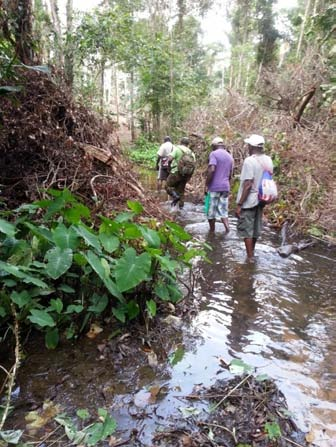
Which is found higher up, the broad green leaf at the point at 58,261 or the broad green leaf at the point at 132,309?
the broad green leaf at the point at 58,261

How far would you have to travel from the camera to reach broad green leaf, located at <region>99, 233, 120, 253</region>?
3080 mm

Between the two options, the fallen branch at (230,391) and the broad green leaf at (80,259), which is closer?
the fallen branch at (230,391)

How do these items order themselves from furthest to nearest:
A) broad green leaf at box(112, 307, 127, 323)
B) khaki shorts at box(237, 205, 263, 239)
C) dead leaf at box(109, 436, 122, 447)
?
1. khaki shorts at box(237, 205, 263, 239)
2. broad green leaf at box(112, 307, 127, 323)
3. dead leaf at box(109, 436, 122, 447)

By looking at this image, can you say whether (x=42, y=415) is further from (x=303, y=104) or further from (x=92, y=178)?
(x=303, y=104)

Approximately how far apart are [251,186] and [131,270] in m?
3.16

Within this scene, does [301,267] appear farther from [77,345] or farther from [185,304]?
[77,345]

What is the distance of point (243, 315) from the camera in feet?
13.7

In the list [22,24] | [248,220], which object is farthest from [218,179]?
[22,24]

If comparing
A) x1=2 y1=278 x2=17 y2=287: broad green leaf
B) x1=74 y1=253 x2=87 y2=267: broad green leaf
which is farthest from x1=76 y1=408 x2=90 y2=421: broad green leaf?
x1=74 y1=253 x2=87 y2=267: broad green leaf

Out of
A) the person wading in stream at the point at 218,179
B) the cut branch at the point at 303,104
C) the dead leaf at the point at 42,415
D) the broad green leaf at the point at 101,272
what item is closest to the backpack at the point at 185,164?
the person wading in stream at the point at 218,179

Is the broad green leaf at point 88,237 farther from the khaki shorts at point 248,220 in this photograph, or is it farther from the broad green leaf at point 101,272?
the khaki shorts at point 248,220

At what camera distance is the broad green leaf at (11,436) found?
2.08 meters

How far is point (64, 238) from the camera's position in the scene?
2877 mm

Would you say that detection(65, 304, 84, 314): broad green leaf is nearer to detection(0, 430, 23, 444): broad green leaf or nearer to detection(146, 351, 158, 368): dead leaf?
detection(146, 351, 158, 368): dead leaf
